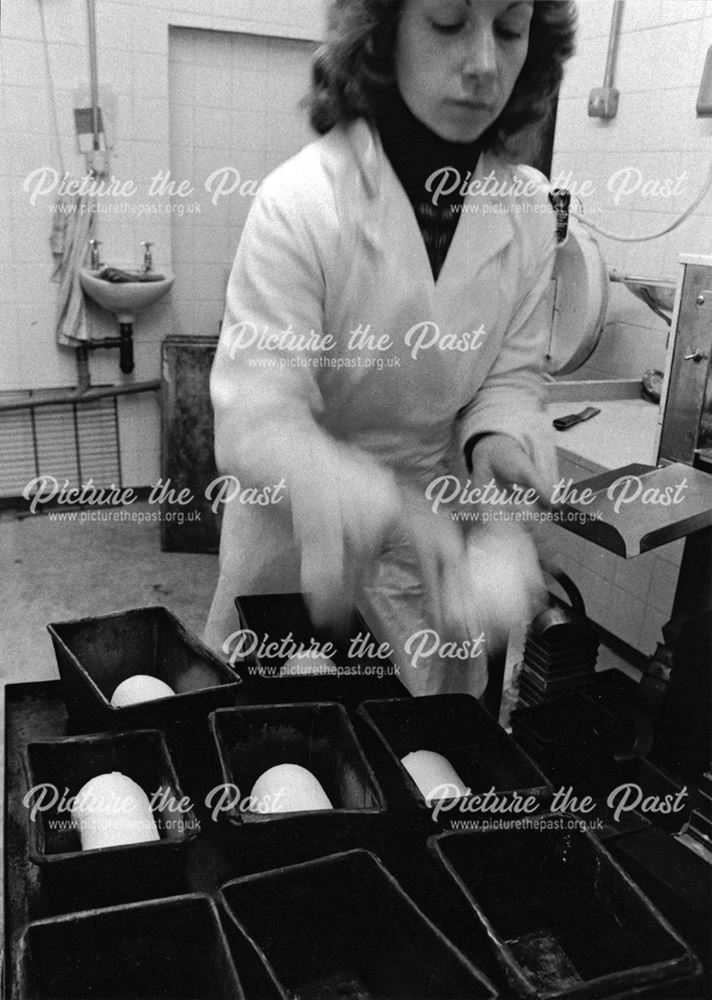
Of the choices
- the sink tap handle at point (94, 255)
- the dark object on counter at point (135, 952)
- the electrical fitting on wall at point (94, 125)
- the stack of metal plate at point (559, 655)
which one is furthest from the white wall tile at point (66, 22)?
the dark object on counter at point (135, 952)

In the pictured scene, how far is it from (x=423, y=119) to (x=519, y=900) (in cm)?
110

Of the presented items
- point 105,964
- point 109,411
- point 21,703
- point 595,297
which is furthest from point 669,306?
point 109,411

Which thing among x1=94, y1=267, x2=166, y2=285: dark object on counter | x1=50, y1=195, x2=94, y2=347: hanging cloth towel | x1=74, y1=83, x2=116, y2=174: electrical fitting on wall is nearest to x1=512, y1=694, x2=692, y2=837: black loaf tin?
x1=94, y1=267, x2=166, y2=285: dark object on counter

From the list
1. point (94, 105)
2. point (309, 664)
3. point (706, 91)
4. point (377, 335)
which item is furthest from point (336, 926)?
point (94, 105)

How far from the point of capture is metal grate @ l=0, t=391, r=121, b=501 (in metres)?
4.13

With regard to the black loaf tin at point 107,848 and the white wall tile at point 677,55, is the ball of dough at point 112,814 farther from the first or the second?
the white wall tile at point 677,55

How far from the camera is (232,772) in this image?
3.12 feet

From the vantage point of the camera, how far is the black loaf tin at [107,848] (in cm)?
77

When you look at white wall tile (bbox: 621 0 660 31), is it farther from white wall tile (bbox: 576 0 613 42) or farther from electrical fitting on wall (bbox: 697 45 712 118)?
electrical fitting on wall (bbox: 697 45 712 118)

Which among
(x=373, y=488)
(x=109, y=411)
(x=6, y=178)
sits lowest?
(x=109, y=411)

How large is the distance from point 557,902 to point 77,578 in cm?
314

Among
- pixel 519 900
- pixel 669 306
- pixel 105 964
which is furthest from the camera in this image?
pixel 669 306

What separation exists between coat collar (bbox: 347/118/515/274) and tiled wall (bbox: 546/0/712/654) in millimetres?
1350

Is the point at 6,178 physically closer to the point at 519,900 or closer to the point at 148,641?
the point at 148,641
